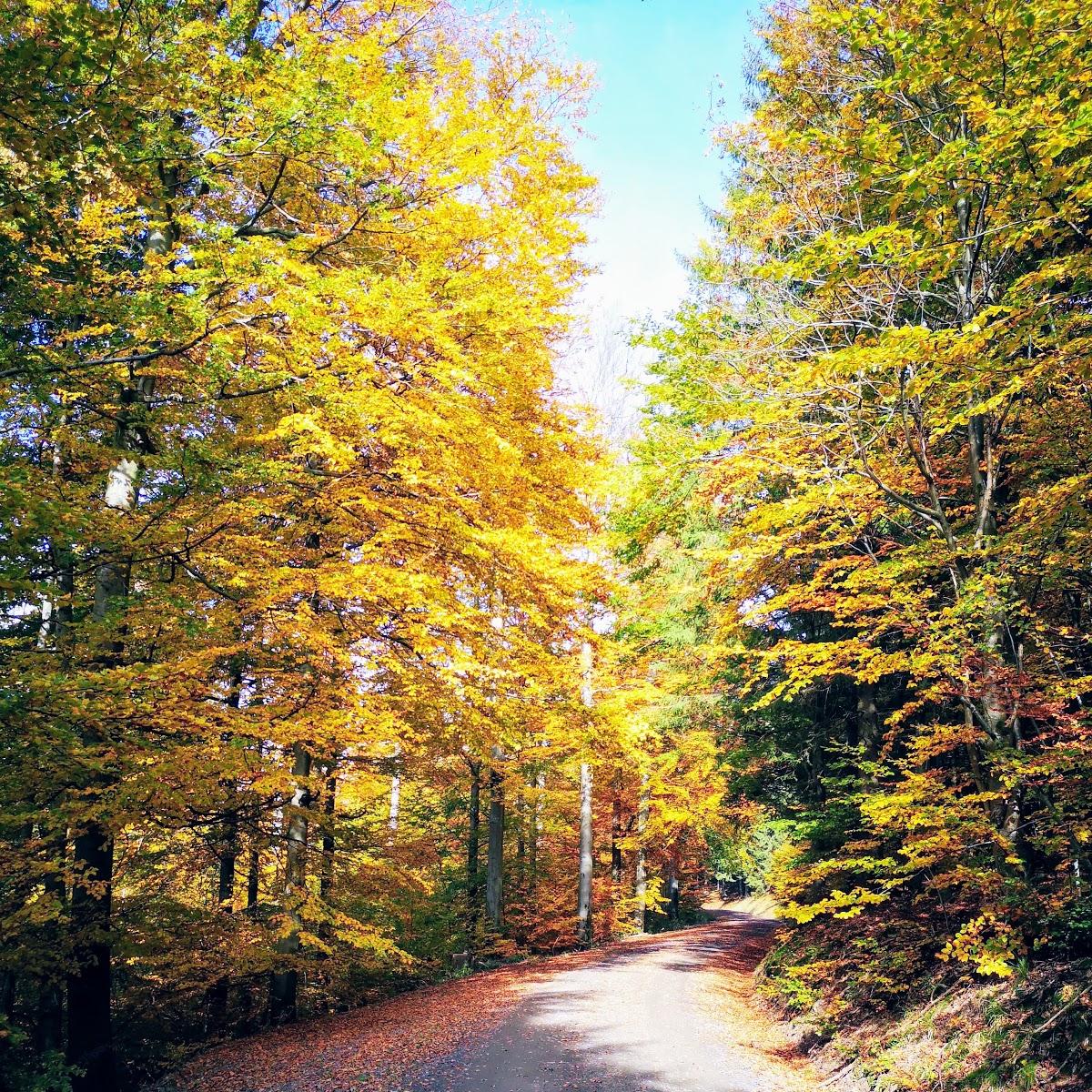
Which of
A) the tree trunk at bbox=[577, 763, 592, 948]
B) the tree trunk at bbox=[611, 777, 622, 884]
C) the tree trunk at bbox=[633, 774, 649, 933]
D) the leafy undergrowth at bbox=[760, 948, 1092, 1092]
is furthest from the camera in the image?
the tree trunk at bbox=[611, 777, 622, 884]

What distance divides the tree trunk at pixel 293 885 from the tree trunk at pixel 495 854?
16.9 feet

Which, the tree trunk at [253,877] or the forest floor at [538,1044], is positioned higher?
the tree trunk at [253,877]

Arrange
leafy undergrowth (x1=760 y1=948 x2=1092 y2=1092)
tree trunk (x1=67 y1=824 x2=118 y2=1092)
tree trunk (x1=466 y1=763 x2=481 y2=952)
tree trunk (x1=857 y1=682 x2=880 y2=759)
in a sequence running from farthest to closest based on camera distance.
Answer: tree trunk (x1=466 y1=763 x2=481 y2=952) → tree trunk (x1=857 y1=682 x2=880 y2=759) → tree trunk (x1=67 y1=824 x2=118 y2=1092) → leafy undergrowth (x1=760 y1=948 x2=1092 y2=1092)

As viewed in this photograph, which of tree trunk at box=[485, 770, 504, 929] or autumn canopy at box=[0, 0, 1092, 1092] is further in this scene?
tree trunk at box=[485, 770, 504, 929]

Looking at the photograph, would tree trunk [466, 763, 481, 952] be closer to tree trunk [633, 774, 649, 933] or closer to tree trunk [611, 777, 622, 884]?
tree trunk [633, 774, 649, 933]

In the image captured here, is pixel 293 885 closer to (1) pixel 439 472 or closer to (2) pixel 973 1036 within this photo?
(1) pixel 439 472

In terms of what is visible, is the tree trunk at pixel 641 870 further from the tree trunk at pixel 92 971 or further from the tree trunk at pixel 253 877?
the tree trunk at pixel 92 971

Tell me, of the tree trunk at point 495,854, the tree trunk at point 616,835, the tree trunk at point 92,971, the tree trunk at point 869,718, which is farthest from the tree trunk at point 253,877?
the tree trunk at point 616,835

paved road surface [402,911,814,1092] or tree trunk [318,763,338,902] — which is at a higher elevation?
tree trunk [318,763,338,902]

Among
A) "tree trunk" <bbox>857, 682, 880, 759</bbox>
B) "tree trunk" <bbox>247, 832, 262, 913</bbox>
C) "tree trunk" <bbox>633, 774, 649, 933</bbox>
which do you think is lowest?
"tree trunk" <bbox>633, 774, 649, 933</bbox>

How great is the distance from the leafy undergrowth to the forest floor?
2.45 ft

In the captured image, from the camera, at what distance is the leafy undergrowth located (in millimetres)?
5148

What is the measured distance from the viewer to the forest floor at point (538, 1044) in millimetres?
6590

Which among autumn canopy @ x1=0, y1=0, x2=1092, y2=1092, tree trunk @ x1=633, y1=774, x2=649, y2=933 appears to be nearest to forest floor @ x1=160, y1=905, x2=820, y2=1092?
autumn canopy @ x1=0, y1=0, x2=1092, y2=1092
